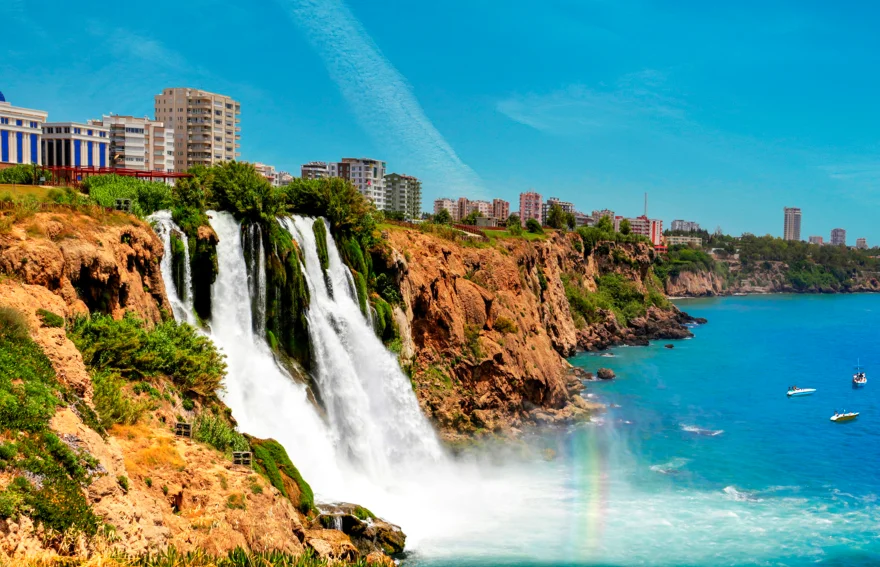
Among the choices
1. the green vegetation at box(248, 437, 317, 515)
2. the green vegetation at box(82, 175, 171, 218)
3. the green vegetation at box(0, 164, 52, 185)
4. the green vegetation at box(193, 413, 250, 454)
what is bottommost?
the green vegetation at box(248, 437, 317, 515)

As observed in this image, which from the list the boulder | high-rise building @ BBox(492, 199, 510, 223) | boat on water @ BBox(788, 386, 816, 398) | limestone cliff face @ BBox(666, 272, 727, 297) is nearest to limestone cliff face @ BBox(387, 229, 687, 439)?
the boulder

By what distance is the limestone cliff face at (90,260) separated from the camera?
60.0 ft

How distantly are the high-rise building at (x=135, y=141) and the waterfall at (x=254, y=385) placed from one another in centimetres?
5087

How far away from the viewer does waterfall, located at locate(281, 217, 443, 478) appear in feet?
93.5

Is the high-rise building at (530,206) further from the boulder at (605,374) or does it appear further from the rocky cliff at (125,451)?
the rocky cliff at (125,451)

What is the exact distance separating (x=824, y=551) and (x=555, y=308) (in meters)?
38.6

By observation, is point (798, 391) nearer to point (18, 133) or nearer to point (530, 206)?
point (18, 133)

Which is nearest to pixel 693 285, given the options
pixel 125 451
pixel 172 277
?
pixel 172 277

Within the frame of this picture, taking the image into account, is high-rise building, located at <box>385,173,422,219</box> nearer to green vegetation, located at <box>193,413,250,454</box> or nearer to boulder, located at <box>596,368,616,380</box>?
boulder, located at <box>596,368,616,380</box>

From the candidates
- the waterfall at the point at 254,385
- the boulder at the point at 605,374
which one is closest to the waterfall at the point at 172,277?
the waterfall at the point at 254,385

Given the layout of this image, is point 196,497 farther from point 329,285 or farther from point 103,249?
point 329,285

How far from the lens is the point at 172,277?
25312 millimetres

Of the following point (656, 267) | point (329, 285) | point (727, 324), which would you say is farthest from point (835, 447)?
point (656, 267)

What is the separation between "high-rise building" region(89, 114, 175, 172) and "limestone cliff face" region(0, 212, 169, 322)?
54715 millimetres
